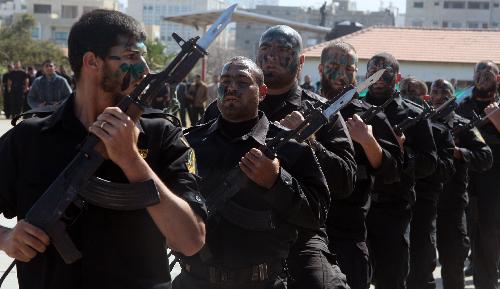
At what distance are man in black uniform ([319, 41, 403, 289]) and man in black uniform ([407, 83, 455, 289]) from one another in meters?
1.34

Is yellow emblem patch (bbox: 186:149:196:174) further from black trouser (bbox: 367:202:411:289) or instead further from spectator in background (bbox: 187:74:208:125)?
spectator in background (bbox: 187:74:208:125)

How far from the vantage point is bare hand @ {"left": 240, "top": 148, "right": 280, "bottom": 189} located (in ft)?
15.2

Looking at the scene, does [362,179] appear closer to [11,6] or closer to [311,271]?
[311,271]

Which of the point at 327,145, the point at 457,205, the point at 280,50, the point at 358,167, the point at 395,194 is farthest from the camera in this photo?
the point at 457,205

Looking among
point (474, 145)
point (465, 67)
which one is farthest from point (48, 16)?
point (474, 145)

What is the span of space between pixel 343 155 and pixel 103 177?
2.44 metres

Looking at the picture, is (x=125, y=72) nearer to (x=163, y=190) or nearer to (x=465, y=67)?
(x=163, y=190)

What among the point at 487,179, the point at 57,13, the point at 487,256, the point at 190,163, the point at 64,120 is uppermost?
the point at 64,120

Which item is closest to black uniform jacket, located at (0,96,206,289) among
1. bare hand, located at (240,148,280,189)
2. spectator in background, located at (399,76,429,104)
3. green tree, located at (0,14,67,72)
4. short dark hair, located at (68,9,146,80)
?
short dark hair, located at (68,9,146,80)

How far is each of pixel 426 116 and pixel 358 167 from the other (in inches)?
57.9

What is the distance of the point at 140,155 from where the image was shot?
10.8 feet

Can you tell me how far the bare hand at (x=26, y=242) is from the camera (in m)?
3.20

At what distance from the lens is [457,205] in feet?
29.0

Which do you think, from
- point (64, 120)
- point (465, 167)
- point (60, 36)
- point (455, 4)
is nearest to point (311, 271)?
point (64, 120)
